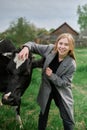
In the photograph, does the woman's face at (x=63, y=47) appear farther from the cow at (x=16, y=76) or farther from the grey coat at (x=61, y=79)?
the cow at (x=16, y=76)

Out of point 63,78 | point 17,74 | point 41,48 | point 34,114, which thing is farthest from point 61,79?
point 34,114

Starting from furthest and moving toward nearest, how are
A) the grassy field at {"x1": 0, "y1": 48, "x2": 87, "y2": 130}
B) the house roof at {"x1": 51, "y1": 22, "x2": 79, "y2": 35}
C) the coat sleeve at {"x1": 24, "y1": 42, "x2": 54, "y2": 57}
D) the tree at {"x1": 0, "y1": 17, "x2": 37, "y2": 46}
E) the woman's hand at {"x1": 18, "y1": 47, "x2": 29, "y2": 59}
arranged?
the house roof at {"x1": 51, "y1": 22, "x2": 79, "y2": 35} < the tree at {"x1": 0, "y1": 17, "x2": 37, "y2": 46} < the grassy field at {"x1": 0, "y1": 48, "x2": 87, "y2": 130} < the coat sleeve at {"x1": 24, "y1": 42, "x2": 54, "y2": 57} < the woman's hand at {"x1": 18, "y1": 47, "x2": 29, "y2": 59}

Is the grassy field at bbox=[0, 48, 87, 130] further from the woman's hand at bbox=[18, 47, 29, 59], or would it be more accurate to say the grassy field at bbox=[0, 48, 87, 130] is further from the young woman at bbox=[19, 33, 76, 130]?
the woman's hand at bbox=[18, 47, 29, 59]

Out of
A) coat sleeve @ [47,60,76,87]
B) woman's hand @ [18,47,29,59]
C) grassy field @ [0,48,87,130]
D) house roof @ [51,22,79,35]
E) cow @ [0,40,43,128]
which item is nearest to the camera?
coat sleeve @ [47,60,76,87]

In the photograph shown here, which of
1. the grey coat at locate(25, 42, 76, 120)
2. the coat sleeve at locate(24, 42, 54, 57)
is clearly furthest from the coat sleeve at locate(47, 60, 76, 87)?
the coat sleeve at locate(24, 42, 54, 57)

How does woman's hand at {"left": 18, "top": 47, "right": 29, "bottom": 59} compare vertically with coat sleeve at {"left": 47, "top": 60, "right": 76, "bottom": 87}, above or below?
above

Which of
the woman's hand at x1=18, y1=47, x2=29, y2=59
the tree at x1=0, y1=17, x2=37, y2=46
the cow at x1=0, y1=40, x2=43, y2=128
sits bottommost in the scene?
the tree at x1=0, y1=17, x2=37, y2=46

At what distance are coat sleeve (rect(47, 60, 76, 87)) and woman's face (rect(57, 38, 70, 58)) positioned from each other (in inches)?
8.1

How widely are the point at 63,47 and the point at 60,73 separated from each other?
0.36 metres

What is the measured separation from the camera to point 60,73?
5777mm

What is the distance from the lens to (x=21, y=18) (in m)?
57.5

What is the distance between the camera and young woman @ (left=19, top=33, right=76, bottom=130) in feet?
18.9

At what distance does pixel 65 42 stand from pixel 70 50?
16 cm

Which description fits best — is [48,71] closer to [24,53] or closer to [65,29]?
[24,53]
